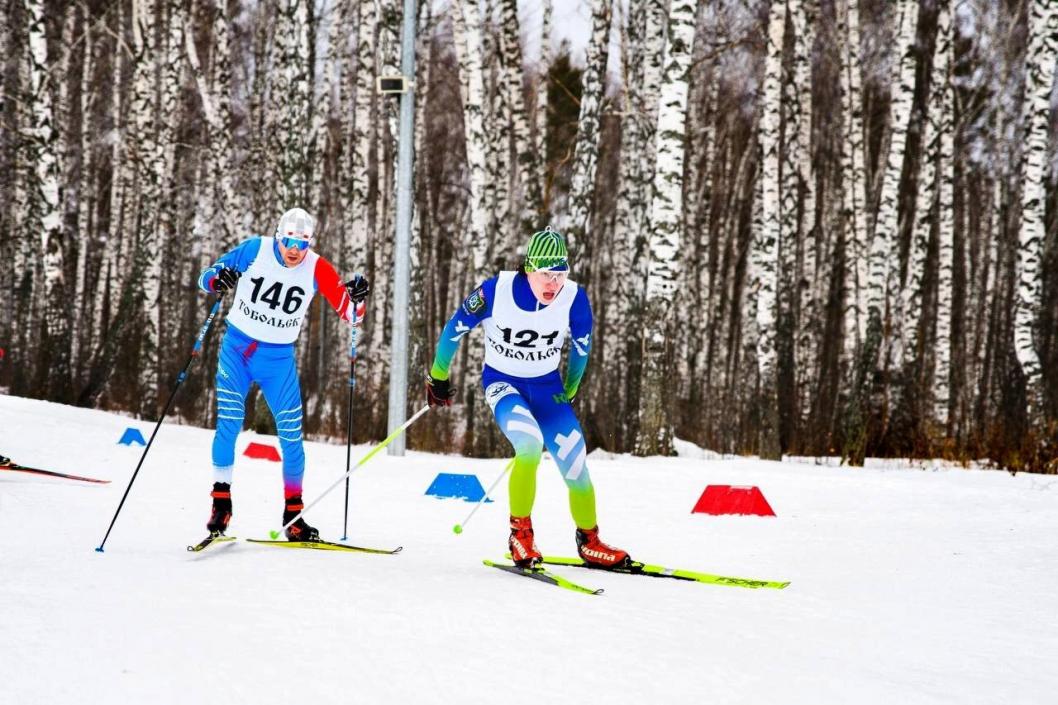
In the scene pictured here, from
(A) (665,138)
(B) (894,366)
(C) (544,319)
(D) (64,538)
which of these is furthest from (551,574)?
(B) (894,366)

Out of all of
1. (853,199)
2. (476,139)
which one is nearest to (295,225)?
(476,139)

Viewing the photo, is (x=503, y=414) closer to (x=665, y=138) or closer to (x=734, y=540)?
(x=734, y=540)

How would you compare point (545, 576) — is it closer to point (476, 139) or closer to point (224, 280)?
point (224, 280)

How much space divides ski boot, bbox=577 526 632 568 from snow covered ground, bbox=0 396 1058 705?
147mm

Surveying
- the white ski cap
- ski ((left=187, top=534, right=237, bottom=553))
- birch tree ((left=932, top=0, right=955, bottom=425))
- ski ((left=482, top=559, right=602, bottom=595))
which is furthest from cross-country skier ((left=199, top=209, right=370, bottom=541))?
birch tree ((left=932, top=0, right=955, bottom=425))

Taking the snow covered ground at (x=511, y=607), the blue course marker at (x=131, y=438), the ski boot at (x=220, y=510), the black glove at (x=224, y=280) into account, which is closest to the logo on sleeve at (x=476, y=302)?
the snow covered ground at (x=511, y=607)

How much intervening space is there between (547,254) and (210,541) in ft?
7.07

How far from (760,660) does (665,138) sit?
7745mm

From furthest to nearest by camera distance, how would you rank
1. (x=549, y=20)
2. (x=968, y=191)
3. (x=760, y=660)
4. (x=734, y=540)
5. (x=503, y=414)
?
(x=968, y=191) < (x=549, y=20) < (x=734, y=540) < (x=503, y=414) < (x=760, y=660)

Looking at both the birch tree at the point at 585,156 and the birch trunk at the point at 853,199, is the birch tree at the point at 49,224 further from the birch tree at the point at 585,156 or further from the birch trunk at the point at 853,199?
the birch trunk at the point at 853,199

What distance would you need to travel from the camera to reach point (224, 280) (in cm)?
542

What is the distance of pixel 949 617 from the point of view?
165 inches

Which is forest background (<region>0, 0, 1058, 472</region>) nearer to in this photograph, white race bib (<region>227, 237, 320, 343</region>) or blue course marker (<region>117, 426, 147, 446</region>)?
blue course marker (<region>117, 426, 147, 446</region>)

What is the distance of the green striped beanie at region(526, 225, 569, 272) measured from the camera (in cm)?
481
